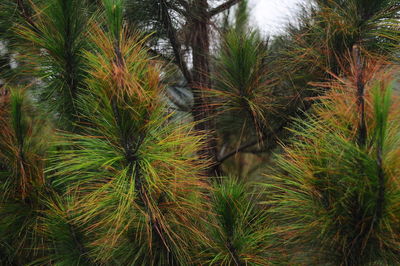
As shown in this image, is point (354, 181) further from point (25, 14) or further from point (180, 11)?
point (25, 14)

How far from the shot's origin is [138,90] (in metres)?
0.73

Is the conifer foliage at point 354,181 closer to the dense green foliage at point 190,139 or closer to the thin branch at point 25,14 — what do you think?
the dense green foliage at point 190,139

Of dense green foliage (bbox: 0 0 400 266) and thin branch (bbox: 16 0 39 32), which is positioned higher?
thin branch (bbox: 16 0 39 32)

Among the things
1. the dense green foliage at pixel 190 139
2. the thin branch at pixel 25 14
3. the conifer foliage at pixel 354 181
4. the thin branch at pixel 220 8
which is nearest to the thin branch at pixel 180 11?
the dense green foliage at pixel 190 139

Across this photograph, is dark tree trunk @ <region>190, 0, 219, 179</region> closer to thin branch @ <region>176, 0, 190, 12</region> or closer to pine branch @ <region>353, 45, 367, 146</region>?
thin branch @ <region>176, 0, 190, 12</region>

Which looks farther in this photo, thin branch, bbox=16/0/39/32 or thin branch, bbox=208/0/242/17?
thin branch, bbox=208/0/242/17

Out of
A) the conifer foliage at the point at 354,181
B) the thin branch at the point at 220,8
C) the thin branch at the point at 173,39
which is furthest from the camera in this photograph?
the thin branch at the point at 220,8

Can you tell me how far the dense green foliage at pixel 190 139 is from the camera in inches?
27.6

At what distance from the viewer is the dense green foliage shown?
2.30 feet

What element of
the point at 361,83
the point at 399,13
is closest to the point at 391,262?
the point at 361,83

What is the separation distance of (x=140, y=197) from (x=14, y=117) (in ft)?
1.15

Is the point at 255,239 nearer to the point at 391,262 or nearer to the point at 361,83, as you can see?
the point at 391,262

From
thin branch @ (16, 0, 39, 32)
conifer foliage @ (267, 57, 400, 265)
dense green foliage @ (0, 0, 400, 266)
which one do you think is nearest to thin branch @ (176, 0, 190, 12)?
dense green foliage @ (0, 0, 400, 266)

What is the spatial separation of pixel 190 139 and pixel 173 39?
0.41 metres
